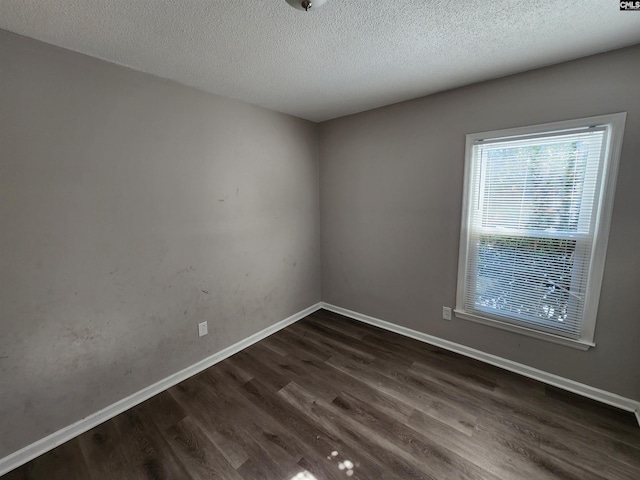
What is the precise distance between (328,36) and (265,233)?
70.2 inches

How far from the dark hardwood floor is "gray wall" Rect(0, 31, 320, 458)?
356 millimetres

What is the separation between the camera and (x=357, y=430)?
5.48 feet

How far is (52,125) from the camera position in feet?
4.95

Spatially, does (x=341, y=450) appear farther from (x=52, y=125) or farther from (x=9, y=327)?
(x=52, y=125)

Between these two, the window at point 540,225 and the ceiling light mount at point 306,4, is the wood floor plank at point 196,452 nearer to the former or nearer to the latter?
the window at point 540,225

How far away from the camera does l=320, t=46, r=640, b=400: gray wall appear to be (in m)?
1.69

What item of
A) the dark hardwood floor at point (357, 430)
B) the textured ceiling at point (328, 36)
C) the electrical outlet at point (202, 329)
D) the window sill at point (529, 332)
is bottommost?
the dark hardwood floor at point (357, 430)

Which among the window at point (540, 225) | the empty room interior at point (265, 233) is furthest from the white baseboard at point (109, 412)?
the window at point (540, 225)

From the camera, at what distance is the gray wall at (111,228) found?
1449 millimetres

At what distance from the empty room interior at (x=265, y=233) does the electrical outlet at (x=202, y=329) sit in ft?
0.06

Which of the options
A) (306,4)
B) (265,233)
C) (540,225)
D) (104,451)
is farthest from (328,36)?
(104,451)

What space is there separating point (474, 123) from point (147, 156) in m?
2.54

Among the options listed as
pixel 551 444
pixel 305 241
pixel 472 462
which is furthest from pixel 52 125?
pixel 551 444

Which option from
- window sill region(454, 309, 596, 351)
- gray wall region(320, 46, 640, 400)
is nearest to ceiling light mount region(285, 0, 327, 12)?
gray wall region(320, 46, 640, 400)
